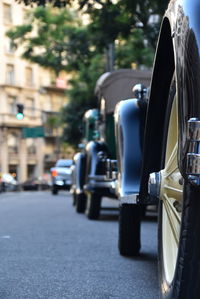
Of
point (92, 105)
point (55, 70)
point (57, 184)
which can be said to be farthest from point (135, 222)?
point (92, 105)

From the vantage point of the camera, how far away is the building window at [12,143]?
54844 mm

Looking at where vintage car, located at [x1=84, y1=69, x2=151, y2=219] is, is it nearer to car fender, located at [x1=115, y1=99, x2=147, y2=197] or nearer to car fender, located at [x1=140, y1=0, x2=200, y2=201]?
car fender, located at [x1=115, y1=99, x2=147, y2=197]

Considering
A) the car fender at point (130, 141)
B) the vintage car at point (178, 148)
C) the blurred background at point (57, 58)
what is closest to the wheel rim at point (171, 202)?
the vintage car at point (178, 148)

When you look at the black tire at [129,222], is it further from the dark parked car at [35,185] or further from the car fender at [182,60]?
the dark parked car at [35,185]

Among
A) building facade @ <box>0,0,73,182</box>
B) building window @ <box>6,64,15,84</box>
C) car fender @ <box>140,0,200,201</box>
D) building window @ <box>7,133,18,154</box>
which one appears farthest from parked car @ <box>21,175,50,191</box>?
car fender @ <box>140,0,200,201</box>

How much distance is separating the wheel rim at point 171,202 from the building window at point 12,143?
5232 centimetres

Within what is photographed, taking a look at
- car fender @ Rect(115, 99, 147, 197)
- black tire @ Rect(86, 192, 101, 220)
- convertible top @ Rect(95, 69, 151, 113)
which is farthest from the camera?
black tire @ Rect(86, 192, 101, 220)

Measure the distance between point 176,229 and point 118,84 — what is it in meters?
4.91

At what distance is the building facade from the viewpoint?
5378 cm

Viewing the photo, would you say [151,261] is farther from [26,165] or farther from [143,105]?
[26,165]

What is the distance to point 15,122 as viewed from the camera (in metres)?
54.8

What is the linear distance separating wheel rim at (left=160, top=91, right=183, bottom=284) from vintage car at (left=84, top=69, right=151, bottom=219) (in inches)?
144

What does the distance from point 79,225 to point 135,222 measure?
12.9ft

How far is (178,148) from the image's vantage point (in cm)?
221
